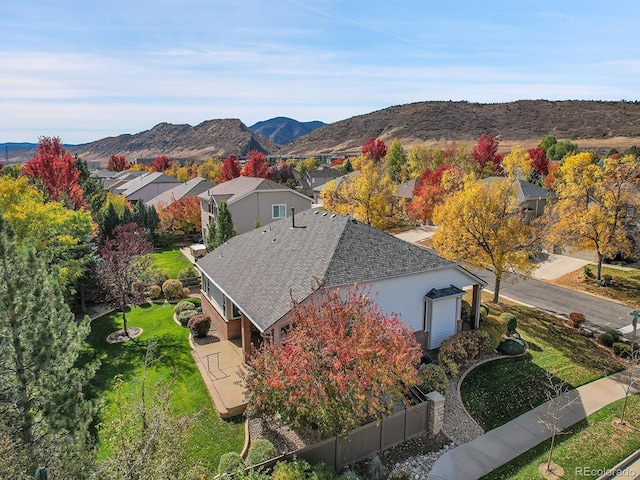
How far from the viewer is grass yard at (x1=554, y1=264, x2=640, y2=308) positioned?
27.9 m

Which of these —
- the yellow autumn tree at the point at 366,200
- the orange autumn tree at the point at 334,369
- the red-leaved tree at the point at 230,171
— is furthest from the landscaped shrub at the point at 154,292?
the red-leaved tree at the point at 230,171

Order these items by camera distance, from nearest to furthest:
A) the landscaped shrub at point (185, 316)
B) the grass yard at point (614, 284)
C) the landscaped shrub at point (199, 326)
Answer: the landscaped shrub at point (199, 326), the landscaped shrub at point (185, 316), the grass yard at point (614, 284)

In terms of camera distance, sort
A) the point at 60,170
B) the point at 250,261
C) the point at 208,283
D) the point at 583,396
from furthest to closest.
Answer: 1. the point at 60,170
2. the point at 208,283
3. the point at 250,261
4. the point at 583,396

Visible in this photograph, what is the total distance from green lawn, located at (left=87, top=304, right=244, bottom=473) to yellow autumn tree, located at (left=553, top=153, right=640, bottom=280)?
2764 centimetres

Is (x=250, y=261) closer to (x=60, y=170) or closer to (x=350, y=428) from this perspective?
(x=350, y=428)

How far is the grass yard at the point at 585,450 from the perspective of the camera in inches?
497

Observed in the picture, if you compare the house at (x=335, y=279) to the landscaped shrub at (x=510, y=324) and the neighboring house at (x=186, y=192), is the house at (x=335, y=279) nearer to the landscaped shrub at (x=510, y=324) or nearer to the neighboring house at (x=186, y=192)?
the landscaped shrub at (x=510, y=324)

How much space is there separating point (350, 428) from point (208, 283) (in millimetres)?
14580

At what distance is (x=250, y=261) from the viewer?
21656mm

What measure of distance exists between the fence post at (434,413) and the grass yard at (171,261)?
27.2m

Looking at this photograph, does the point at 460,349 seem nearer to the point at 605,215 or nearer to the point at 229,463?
the point at 229,463

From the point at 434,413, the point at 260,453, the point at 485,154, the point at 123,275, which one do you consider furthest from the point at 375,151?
the point at 260,453

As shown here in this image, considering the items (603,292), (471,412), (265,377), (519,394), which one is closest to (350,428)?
(265,377)

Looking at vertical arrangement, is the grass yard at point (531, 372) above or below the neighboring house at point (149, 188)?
below
